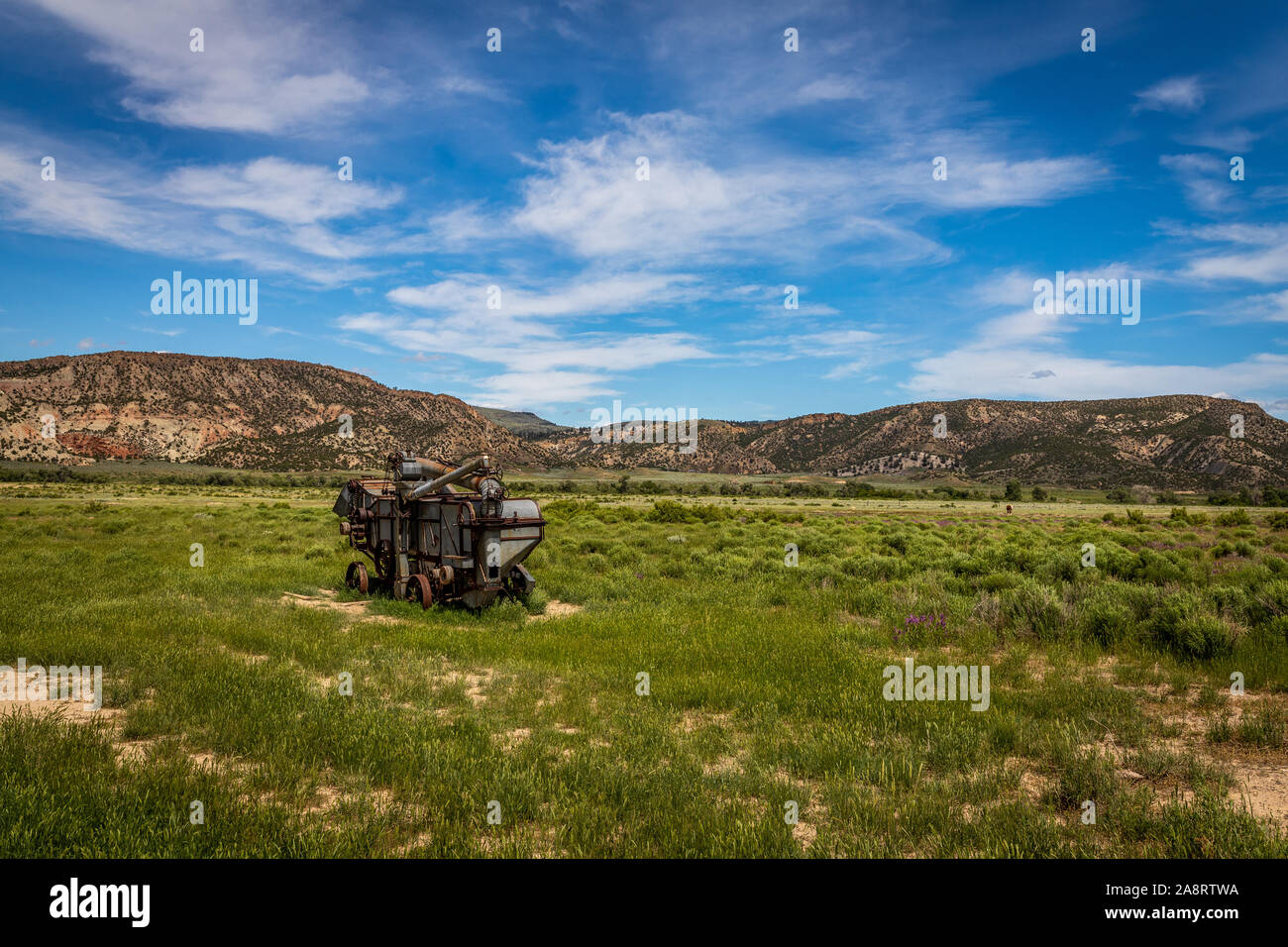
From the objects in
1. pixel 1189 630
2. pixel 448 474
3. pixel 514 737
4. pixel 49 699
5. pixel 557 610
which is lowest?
pixel 557 610

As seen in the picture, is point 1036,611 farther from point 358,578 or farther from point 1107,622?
point 358,578

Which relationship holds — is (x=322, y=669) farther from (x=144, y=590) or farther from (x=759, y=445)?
(x=759, y=445)

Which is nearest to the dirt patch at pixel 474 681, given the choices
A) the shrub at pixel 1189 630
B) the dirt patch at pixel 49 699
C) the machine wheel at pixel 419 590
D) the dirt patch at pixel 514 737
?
the dirt patch at pixel 514 737

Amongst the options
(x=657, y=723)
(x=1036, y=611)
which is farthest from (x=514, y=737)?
(x=1036, y=611)

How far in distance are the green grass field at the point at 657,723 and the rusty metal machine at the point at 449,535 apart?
0.69 meters

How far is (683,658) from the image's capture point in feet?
30.0

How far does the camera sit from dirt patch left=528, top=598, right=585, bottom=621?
12656 millimetres

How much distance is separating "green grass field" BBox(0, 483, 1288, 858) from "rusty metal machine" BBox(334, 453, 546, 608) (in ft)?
2.25

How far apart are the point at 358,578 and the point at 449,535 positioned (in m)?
3.97

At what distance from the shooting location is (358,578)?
15.2m

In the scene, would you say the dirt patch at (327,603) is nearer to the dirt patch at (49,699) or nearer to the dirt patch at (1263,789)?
the dirt patch at (49,699)

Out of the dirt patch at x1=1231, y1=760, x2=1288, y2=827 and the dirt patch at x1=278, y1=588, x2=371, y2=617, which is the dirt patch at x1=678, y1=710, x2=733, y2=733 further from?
the dirt patch at x1=278, y1=588, x2=371, y2=617

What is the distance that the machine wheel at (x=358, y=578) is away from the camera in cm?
1496

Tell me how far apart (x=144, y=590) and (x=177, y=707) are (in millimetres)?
8603
